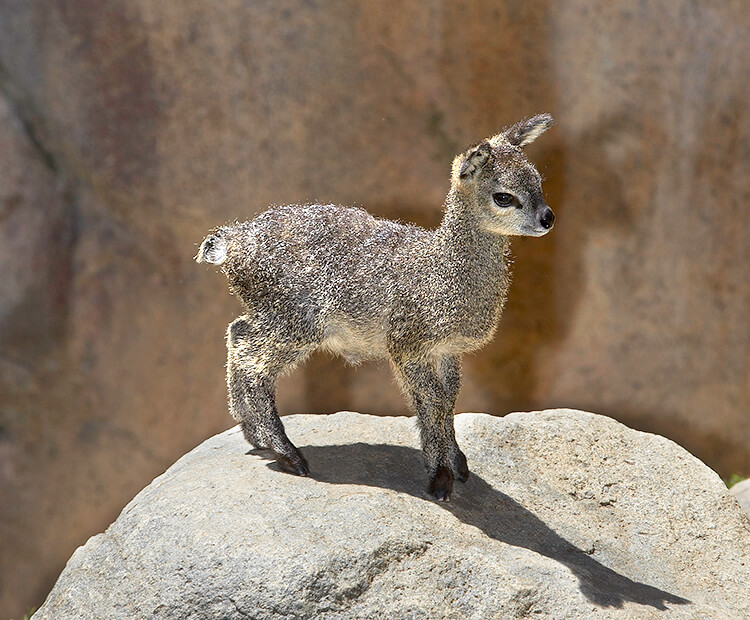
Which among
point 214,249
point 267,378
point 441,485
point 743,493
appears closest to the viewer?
point 441,485

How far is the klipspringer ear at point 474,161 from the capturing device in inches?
127

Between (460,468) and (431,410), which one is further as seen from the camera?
(460,468)

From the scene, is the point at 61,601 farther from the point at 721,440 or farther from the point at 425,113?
the point at 721,440

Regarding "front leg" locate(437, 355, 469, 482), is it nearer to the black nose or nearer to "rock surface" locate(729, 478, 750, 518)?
the black nose

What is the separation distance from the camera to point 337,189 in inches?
206

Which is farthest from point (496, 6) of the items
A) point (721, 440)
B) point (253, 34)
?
point (721, 440)

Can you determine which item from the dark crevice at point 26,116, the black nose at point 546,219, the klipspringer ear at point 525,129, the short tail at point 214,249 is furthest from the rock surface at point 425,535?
the dark crevice at point 26,116

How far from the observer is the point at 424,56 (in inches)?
200

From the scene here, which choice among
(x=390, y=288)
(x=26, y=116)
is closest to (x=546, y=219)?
(x=390, y=288)

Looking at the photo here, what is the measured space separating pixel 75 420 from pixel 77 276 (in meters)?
0.87

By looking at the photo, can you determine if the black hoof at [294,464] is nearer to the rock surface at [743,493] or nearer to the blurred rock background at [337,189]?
the blurred rock background at [337,189]

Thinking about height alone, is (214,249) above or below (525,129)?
below

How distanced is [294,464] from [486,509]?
2.47 feet

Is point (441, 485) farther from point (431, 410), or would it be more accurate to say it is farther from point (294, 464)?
point (294, 464)
